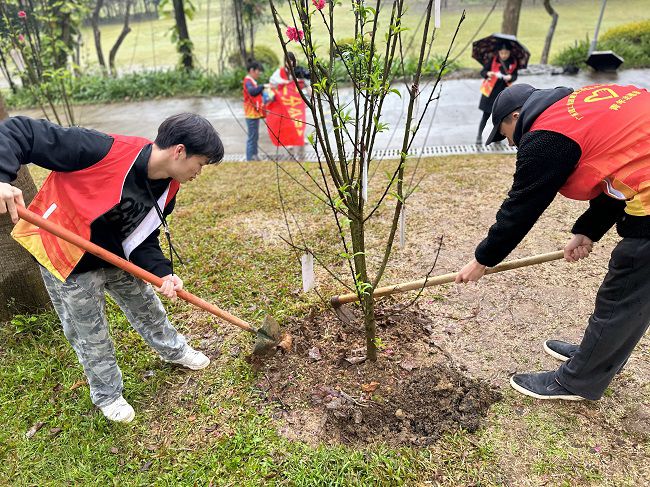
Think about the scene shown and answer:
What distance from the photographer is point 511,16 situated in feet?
35.8

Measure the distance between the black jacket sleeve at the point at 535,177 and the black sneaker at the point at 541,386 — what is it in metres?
0.98

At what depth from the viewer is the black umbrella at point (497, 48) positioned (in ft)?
22.4

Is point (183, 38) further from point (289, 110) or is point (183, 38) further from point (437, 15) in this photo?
point (437, 15)

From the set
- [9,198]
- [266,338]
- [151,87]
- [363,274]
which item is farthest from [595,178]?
[151,87]

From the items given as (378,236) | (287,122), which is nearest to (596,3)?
(287,122)

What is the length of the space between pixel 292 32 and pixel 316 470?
2052 mm

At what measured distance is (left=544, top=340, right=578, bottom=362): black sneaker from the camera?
2824 mm

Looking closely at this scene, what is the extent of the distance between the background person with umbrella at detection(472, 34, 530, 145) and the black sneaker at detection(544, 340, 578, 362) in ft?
15.2

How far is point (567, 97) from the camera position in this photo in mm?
2027

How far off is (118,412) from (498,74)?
6543 mm

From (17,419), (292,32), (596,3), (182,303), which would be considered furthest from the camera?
(596,3)

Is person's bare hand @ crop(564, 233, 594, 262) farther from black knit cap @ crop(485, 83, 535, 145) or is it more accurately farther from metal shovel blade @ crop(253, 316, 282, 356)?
metal shovel blade @ crop(253, 316, 282, 356)

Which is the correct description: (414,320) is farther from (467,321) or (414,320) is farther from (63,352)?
(63,352)

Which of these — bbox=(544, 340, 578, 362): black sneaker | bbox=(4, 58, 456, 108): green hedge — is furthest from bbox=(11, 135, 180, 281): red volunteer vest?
bbox=(4, 58, 456, 108): green hedge
